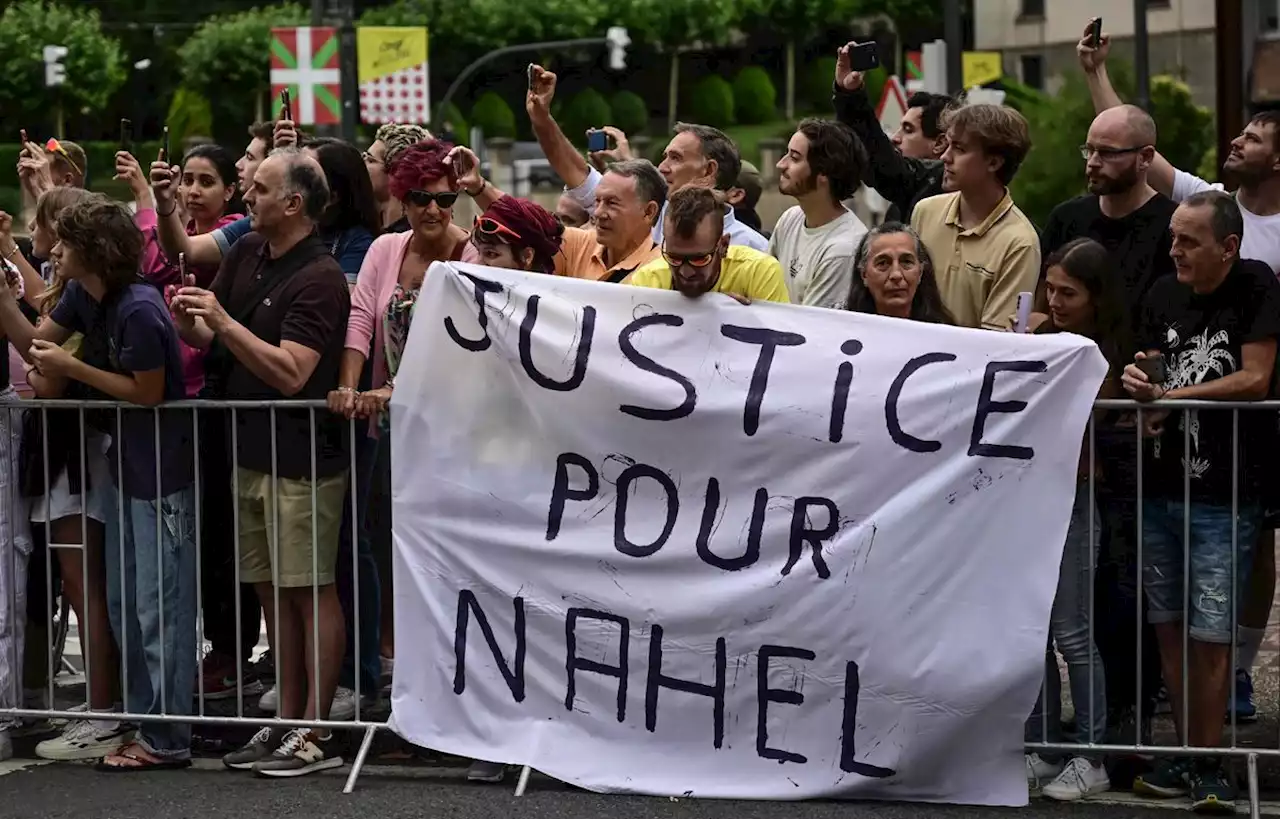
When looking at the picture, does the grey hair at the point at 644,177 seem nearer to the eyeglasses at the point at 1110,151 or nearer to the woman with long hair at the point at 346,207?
the woman with long hair at the point at 346,207

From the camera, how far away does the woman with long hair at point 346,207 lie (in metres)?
7.69

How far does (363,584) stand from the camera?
7.29 metres

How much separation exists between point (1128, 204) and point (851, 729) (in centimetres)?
196

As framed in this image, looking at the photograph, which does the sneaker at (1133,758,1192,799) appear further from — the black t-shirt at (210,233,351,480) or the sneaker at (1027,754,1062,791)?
the black t-shirt at (210,233,351,480)

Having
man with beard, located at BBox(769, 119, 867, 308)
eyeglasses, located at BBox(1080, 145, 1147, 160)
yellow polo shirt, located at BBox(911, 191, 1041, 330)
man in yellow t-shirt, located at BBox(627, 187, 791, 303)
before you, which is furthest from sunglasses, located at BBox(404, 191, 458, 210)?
eyeglasses, located at BBox(1080, 145, 1147, 160)

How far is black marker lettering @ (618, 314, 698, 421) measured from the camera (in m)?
6.39

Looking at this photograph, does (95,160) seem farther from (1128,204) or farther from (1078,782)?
(1078,782)

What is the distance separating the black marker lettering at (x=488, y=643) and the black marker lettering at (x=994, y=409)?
1459 mm

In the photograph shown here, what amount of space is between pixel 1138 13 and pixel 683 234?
51.3 feet

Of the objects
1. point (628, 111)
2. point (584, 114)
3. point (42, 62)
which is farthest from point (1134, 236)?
point (628, 111)

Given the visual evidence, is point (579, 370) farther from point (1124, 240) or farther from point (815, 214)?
point (1124, 240)

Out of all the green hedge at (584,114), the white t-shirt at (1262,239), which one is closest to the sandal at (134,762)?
the white t-shirt at (1262,239)

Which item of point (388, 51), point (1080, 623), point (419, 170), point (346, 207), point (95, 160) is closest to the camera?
point (1080, 623)

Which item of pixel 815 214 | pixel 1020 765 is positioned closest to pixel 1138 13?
pixel 815 214
